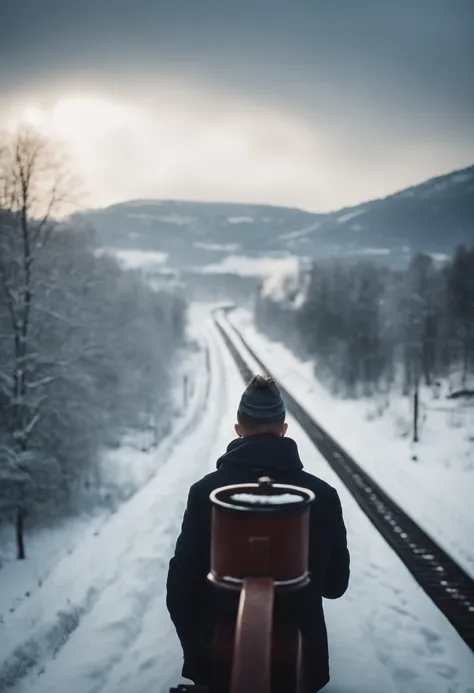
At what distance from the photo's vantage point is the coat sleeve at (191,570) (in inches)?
95.2

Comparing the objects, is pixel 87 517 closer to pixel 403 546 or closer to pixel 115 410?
pixel 115 410

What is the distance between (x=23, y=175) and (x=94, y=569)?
1009 cm

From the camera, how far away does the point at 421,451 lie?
73.2 ft

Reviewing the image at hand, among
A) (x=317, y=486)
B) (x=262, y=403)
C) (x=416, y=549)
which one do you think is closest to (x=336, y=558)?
(x=317, y=486)

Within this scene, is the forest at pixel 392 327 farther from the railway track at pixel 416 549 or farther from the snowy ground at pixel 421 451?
the railway track at pixel 416 549

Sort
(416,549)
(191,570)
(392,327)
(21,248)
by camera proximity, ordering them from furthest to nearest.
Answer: (392,327)
(21,248)
(416,549)
(191,570)

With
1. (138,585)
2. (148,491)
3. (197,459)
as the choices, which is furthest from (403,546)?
(197,459)

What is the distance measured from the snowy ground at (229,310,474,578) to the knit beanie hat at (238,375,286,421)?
972cm

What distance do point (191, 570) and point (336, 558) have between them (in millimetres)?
644

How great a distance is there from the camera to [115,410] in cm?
3042

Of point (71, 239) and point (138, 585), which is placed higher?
A: point (71, 239)

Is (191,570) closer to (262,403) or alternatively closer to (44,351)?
(262,403)

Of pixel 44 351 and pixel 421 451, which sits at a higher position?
pixel 44 351

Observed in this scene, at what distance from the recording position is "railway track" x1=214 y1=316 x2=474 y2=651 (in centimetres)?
899
